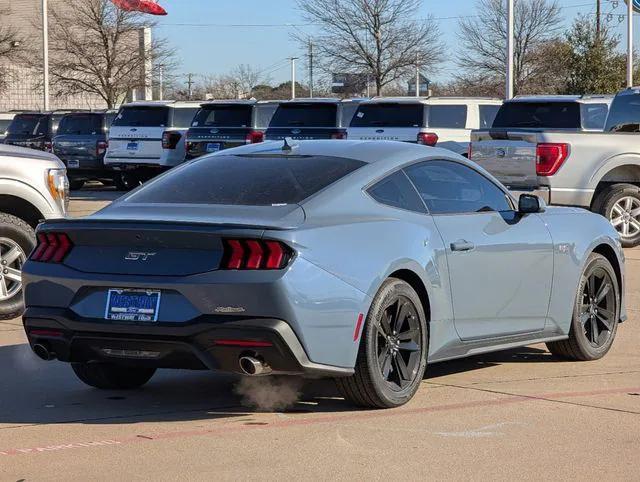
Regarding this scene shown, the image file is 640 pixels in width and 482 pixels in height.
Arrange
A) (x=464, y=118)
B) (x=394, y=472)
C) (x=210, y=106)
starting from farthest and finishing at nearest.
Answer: (x=210, y=106), (x=464, y=118), (x=394, y=472)

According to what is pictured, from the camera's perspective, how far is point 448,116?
2264cm

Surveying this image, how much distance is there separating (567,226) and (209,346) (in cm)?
312

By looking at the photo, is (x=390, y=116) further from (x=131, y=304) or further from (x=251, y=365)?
(x=251, y=365)

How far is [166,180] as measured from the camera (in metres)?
7.32

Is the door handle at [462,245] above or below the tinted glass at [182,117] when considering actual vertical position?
below

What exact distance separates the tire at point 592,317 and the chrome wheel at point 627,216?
755 centimetres

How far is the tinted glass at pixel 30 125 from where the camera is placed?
31922mm

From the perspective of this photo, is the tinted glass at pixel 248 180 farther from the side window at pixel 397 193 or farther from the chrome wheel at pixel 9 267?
the chrome wheel at pixel 9 267

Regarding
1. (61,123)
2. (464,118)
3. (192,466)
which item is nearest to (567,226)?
(192,466)

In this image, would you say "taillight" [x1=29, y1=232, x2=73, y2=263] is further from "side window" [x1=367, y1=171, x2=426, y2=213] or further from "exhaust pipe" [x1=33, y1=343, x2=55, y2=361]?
"side window" [x1=367, y1=171, x2=426, y2=213]

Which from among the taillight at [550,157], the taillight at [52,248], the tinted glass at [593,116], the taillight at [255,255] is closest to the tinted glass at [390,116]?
the tinted glass at [593,116]

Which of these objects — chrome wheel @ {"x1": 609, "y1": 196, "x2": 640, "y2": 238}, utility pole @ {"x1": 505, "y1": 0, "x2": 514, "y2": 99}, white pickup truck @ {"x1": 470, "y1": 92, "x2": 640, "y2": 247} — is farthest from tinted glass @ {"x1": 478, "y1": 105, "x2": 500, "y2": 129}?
chrome wheel @ {"x1": 609, "y1": 196, "x2": 640, "y2": 238}

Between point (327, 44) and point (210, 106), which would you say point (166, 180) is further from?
point (327, 44)

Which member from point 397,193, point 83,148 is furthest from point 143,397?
point 83,148
